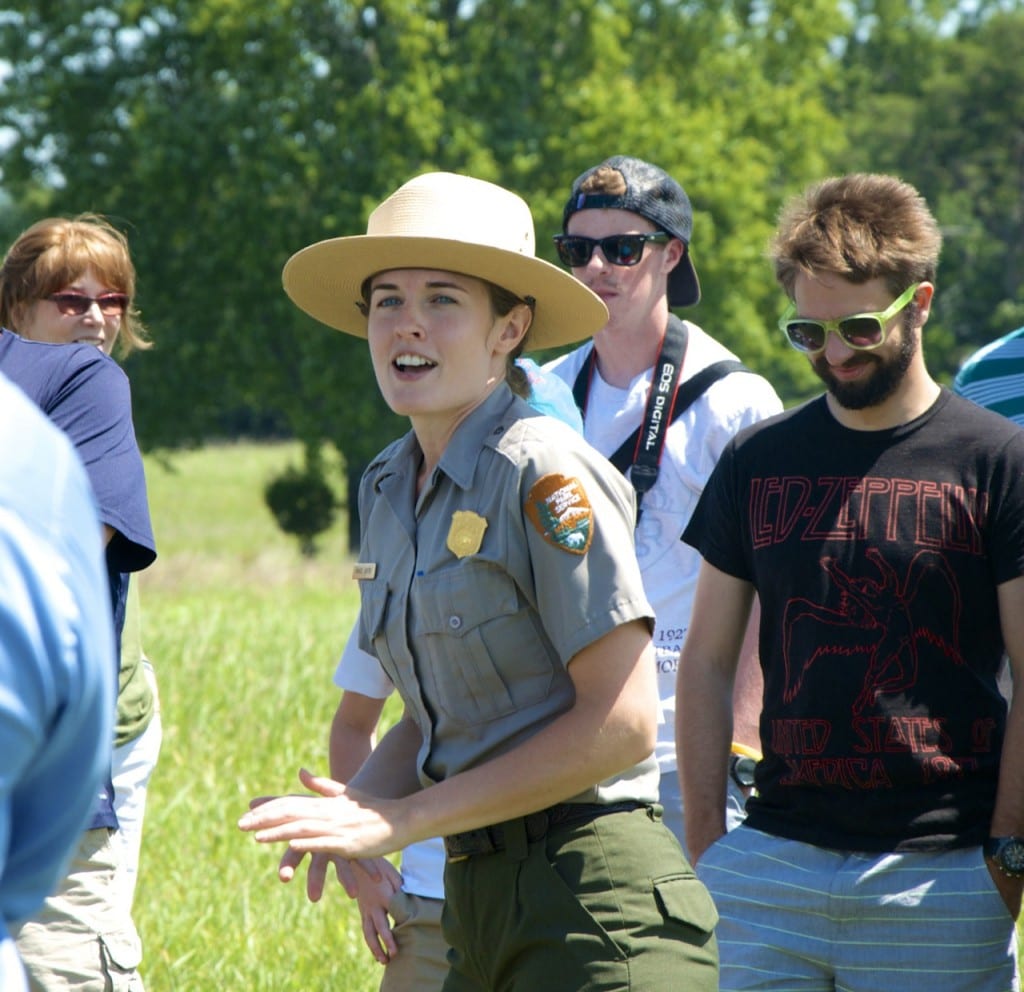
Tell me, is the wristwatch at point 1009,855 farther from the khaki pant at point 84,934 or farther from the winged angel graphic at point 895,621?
the khaki pant at point 84,934

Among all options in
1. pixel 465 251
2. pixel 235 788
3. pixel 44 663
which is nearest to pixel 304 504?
pixel 235 788

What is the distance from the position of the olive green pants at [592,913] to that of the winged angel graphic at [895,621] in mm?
716

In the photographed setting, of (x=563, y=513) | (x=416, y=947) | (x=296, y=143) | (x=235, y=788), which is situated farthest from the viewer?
(x=296, y=143)

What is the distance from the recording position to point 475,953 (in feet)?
9.32

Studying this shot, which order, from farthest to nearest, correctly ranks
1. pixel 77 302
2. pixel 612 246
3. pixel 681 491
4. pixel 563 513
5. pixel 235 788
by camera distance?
1. pixel 235 788
2. pixel 612 246
3. pixel 681 491
4. pixel 77 302
5. pixel 563 513

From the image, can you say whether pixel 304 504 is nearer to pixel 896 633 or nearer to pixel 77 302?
pixel 77 302

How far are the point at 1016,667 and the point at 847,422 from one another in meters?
0.63

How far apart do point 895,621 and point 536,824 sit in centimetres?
97

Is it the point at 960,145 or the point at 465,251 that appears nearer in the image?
the point at 465,251

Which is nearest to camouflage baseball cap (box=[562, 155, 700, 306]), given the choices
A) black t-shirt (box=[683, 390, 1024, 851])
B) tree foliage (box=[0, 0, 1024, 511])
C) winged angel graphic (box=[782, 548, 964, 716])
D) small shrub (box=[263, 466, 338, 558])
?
black t-shirt (box=[683, 390, 1024, 851])

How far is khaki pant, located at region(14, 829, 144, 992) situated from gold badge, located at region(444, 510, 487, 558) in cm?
113

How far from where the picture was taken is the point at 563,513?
2.68 meters

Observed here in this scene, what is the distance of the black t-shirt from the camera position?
3281 millimetres

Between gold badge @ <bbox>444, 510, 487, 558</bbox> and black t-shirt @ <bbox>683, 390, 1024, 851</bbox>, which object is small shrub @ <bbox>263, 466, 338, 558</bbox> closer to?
black t-shirt @ <bbox>683, 390, 1024, 851</bbox>
